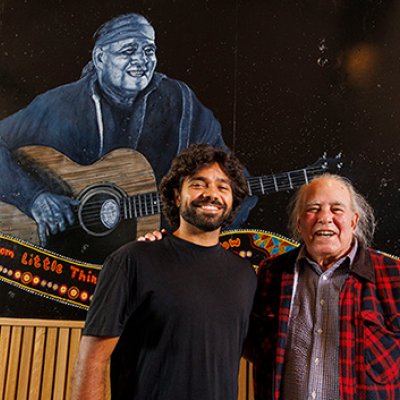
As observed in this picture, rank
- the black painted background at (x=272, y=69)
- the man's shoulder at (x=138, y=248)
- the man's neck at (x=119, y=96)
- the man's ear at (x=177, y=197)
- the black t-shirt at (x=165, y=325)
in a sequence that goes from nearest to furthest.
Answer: the black t-shirt at (x=165, y=325), the man's shoulder at (x=138, y=248), the man's ear at (x=177, y=197), the black painted background at (x=272, y=69), the man's neck at (x=119, y=96)

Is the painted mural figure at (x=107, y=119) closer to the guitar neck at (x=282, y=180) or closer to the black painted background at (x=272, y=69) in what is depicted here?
the black painted background at (x=272, y=69)

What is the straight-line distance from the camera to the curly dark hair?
1.83m

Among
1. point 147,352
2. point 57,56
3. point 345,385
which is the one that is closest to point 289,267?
point 345,385

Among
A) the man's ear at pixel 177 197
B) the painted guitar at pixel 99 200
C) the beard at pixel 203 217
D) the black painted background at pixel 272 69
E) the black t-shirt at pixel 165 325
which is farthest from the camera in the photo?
the painted guitar at pixel 99 200

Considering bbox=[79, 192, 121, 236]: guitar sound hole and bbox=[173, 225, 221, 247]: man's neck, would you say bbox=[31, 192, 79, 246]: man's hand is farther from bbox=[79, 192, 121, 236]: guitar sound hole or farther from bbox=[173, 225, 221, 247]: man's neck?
bbox=[173, 225, 221, 247]: man's neck

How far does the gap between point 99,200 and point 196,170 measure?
6.40 feet

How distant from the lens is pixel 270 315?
1.77 metres

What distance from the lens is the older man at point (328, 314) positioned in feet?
5.13

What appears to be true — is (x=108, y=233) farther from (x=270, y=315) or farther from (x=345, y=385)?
(x=345, y=385)

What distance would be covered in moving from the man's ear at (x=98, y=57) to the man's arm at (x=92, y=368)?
2.79m

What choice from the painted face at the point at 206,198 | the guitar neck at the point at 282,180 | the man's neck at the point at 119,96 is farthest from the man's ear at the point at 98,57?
the painted face at the point at 206,198

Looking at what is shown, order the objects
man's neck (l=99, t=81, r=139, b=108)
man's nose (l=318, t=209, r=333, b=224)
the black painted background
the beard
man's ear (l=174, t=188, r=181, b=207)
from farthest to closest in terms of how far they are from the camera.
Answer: man's neck (l=99, t=81, r=139, b=108) → the black painted background → man's ear (l=174, t=188, r=181, b=207) → man's nose (l=318, t=209, r=333, b=224) → the beard

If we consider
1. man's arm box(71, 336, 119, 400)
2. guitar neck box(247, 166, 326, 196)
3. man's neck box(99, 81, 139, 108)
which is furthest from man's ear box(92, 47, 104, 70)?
man's arm box(71, 336, 119, 400)

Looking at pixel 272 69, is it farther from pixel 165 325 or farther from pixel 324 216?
pixel 165 325
